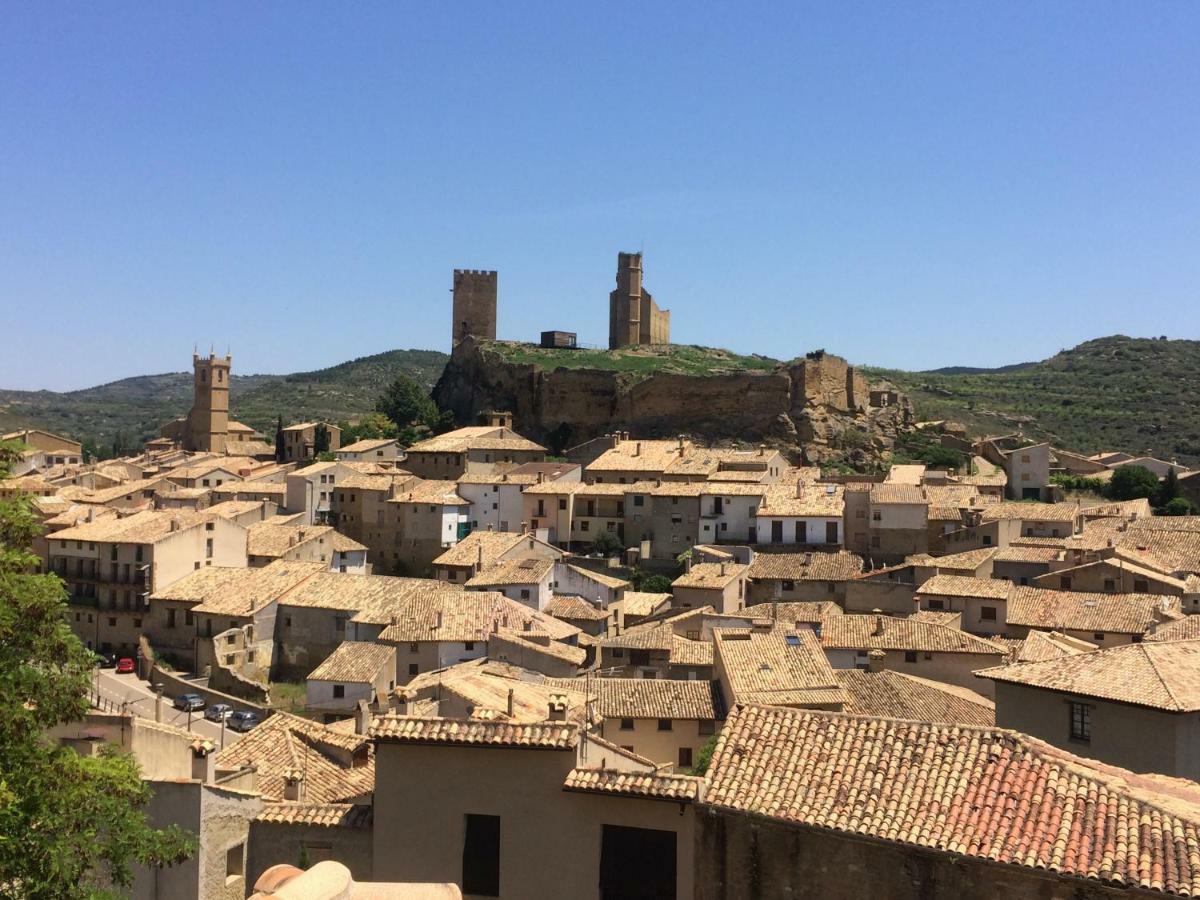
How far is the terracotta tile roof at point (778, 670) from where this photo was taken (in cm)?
2053

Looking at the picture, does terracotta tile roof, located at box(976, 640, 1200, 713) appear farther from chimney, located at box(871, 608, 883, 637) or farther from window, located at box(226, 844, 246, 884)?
chimney, located at box(871, 608, 883, 637)

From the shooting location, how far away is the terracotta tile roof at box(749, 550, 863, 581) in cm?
3612

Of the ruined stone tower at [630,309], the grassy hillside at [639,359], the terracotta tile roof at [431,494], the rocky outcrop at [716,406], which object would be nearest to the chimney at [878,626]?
the terracotta tile roof at [431,494]

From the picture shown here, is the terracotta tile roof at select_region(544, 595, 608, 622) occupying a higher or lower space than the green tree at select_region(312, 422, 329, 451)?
lower

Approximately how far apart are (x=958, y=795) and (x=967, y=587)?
23305 mm

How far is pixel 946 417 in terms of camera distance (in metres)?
74.6

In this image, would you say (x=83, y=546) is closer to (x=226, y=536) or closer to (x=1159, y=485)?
(x=226, y=536)

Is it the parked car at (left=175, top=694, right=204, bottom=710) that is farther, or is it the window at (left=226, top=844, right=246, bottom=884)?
the parked car at (left=175, top=694, right=204, bottom=710)

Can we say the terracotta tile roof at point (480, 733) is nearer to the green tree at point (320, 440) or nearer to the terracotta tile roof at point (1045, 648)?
the terracotta tile roof at point (1045, 648)

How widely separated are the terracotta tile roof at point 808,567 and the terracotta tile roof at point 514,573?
6.62 meters

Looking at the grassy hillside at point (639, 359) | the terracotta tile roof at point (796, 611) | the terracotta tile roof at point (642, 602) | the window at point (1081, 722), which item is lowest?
the terracotta tile roof at point (642, 602)

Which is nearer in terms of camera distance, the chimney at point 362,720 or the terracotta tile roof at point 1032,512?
the chimney at point 362,720

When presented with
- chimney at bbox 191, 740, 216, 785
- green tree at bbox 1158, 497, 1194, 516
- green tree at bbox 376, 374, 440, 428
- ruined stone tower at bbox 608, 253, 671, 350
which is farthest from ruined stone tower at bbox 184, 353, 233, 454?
chimney at bbox 191, 740, 216, 785

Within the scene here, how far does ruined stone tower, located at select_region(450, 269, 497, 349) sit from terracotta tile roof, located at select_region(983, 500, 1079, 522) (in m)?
46.1
